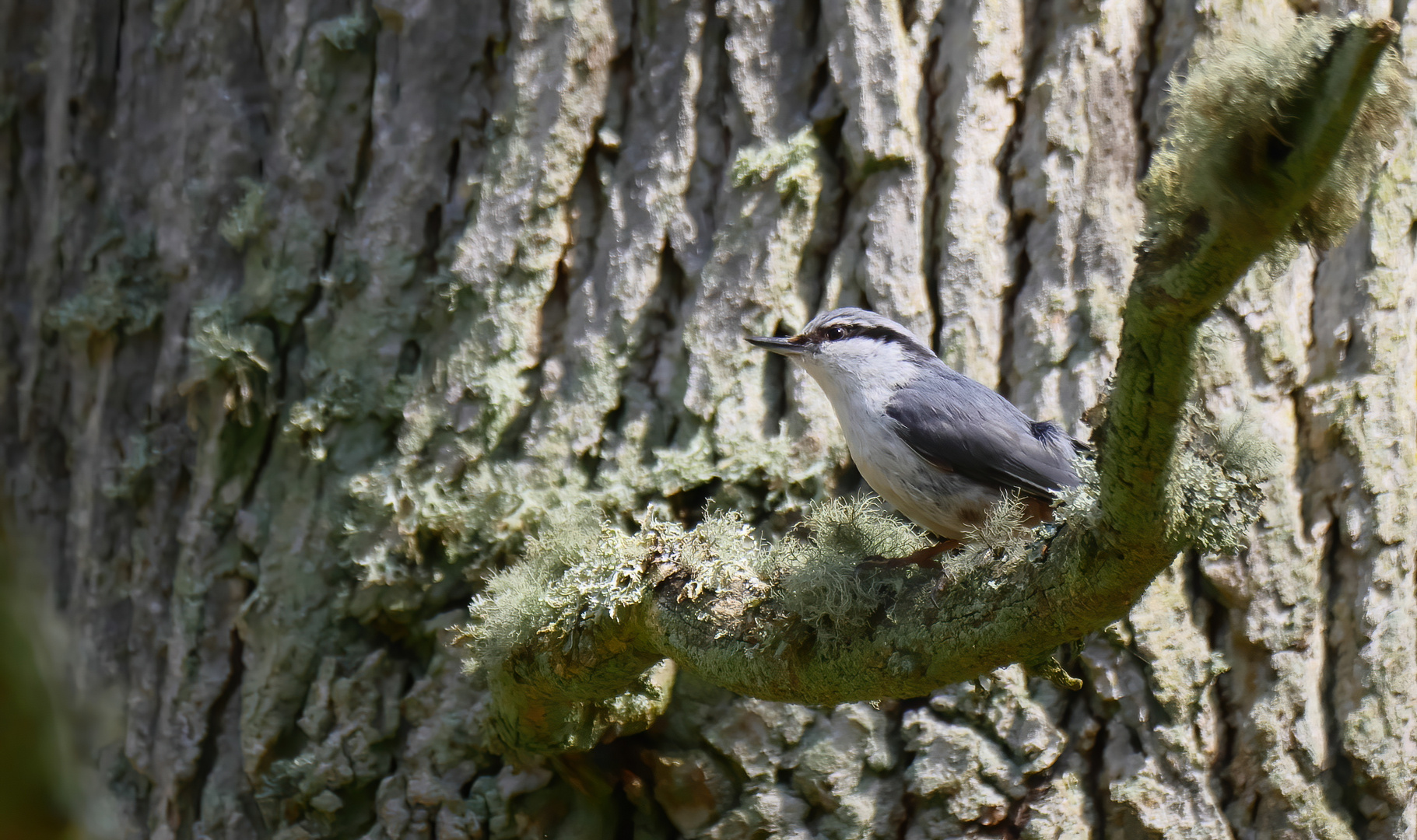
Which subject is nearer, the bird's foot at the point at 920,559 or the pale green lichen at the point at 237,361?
the bird's foot at the point at 920,559

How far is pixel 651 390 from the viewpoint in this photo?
8.98 feet

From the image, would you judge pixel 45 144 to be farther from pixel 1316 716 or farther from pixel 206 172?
pixel 1316 716

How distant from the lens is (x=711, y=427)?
2.65 meters

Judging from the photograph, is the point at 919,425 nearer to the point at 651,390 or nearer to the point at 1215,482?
the point at 651,390

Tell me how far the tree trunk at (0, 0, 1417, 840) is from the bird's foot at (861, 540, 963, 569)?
1.05 feet

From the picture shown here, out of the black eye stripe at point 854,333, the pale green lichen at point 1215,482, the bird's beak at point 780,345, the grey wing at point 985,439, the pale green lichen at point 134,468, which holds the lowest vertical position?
the pale green lichen at point 134,468

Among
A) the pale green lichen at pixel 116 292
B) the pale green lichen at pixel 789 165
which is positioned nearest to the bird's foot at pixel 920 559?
the pale green lichen at pixel 789 165

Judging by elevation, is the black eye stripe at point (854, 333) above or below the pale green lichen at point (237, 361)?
above

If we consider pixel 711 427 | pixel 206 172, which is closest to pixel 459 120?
pixel 206 172

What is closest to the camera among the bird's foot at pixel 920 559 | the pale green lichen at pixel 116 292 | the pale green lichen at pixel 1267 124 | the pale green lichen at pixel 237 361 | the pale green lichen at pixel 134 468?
the pale green lichen at pixel 1267 124

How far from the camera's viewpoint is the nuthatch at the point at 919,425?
245cm

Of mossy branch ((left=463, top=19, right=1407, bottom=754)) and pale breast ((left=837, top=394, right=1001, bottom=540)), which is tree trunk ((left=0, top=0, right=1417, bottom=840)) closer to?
pale breast ((left=837, top=394, right=1001, bottom=540))

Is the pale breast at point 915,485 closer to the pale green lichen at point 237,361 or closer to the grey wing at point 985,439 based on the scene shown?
the grey wing at point 985,439

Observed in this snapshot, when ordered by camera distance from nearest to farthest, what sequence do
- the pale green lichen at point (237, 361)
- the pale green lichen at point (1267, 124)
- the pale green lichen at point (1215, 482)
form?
the pale green lichen at point (1267, 124) → the pale green lichen at point (1215, 482) → the pale green lichen at point (237, 361)
